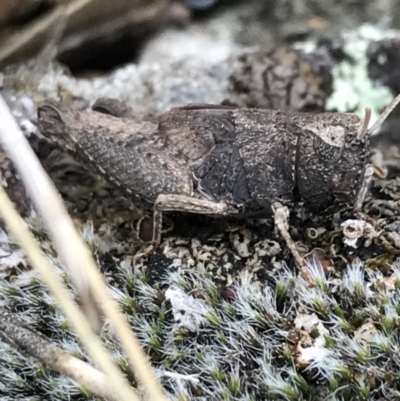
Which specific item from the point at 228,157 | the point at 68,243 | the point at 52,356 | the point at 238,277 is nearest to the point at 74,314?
the point at 68,243

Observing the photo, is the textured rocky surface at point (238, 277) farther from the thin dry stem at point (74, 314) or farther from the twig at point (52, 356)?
the thin dry stem at point (74, 314)

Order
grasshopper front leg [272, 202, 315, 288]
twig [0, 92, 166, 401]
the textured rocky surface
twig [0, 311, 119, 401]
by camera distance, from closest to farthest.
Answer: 1. twig [0, 92, 166, 401]
2. twig [0, 311, 119, 401]
3. the textured rocky surface
4. grasshopper front leg [272, 202, 315, 288]

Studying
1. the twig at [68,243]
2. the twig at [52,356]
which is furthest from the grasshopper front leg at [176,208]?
the twig at [68,243]

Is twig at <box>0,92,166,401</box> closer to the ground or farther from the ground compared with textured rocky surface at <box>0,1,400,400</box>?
farther from the ground

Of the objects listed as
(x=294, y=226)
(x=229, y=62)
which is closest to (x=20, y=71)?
(x=229, y=62)

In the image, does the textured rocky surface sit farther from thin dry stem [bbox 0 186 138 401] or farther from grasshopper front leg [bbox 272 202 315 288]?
thin dry stem [bbox 0 186 138 401]

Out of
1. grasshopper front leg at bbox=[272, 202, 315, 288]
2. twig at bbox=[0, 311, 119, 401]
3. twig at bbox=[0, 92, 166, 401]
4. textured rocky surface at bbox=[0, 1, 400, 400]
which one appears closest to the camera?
twig at bbox=[0, 92, 166, 401]

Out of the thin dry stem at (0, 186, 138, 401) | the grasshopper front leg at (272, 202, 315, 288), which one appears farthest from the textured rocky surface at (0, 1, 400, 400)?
the thin dry stem at (0, 186, 138, 401)

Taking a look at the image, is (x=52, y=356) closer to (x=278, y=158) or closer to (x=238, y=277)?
(x=238, y=277)
